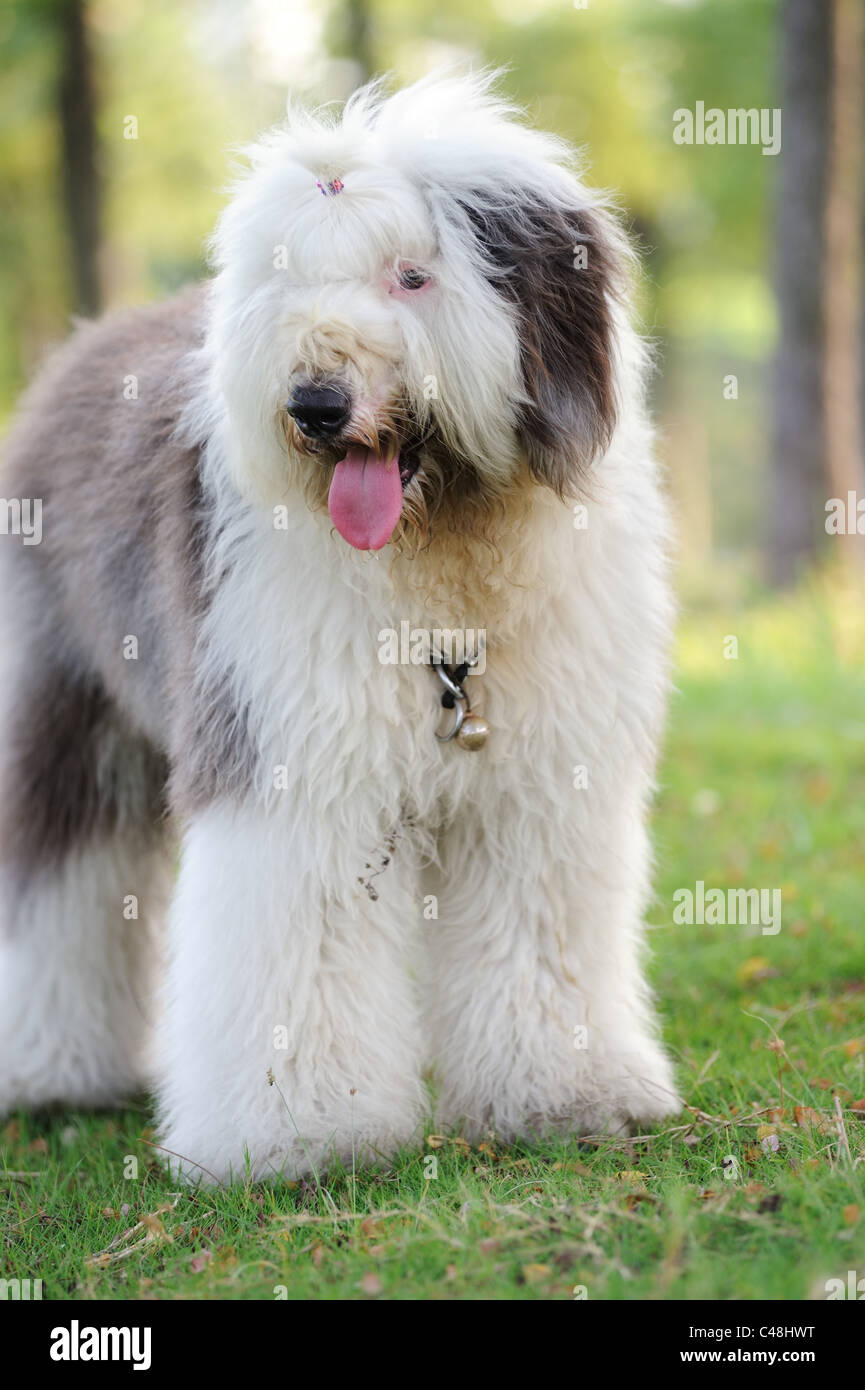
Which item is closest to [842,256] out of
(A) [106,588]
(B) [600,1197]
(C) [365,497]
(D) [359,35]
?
(D) [359,35]

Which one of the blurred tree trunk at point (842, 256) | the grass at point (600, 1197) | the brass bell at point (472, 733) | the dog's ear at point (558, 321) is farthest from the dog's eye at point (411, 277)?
the blurred tree trunk at point (842, 256)

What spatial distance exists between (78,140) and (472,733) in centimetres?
1115

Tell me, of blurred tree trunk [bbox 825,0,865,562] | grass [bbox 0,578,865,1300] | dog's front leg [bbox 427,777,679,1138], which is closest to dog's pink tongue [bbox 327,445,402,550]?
dog's front leg [bbox 427,777,679,1138]

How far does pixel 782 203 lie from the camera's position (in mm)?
10195

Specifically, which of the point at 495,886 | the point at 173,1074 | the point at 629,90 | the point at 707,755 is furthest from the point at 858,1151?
the point at 629,90

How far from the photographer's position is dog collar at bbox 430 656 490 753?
3.27m

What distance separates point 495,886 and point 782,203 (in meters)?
7.99

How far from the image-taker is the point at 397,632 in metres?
3.23

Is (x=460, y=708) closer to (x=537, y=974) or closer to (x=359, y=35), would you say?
(x=537, y=974)

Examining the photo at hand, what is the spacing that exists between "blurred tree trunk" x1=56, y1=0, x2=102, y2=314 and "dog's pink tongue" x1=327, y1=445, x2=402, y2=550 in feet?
33.9

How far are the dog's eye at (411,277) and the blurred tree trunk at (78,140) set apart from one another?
10.2 m

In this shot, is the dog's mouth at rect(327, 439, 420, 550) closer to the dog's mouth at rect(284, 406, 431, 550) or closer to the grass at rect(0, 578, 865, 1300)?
the dog's mouth at rect(284, 406, 431, 550)
